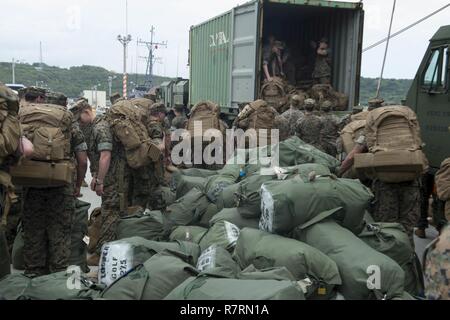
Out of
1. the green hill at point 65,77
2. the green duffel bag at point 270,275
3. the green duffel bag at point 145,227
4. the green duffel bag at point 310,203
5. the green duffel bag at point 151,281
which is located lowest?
the green duffel bag at point 145,227

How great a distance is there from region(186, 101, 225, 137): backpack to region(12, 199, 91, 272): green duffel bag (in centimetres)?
245

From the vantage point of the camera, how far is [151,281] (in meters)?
2.65

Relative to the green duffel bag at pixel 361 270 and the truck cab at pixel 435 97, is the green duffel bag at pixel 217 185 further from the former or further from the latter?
the truck cab at pixel 435 97

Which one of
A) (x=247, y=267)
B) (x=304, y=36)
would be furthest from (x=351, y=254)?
(x=304, y=36)

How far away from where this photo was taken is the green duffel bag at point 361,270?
8.69 feet

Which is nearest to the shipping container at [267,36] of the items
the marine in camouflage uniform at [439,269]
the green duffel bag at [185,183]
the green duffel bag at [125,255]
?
the green duffel bag at [185,183]

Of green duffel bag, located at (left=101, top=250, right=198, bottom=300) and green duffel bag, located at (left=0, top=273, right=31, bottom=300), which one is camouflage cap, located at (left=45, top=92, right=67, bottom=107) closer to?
green duffel bag, located at (left=0, top=273, right=31, bottom=300)

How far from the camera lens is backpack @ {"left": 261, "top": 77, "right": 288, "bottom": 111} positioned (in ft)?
26.8

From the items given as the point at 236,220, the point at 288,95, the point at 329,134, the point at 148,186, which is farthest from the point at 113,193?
the point at 288,95

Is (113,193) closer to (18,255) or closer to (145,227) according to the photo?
(145,227)

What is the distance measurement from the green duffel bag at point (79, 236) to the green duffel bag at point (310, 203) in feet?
Answer: 5.89

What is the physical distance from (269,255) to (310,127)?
434cm

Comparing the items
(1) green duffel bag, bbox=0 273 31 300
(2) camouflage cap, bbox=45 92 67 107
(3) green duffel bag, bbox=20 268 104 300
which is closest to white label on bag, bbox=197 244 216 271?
(3) green duffel bag, bbox=20 268 104 300

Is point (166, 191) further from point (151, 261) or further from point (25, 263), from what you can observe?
point (151, 261)
